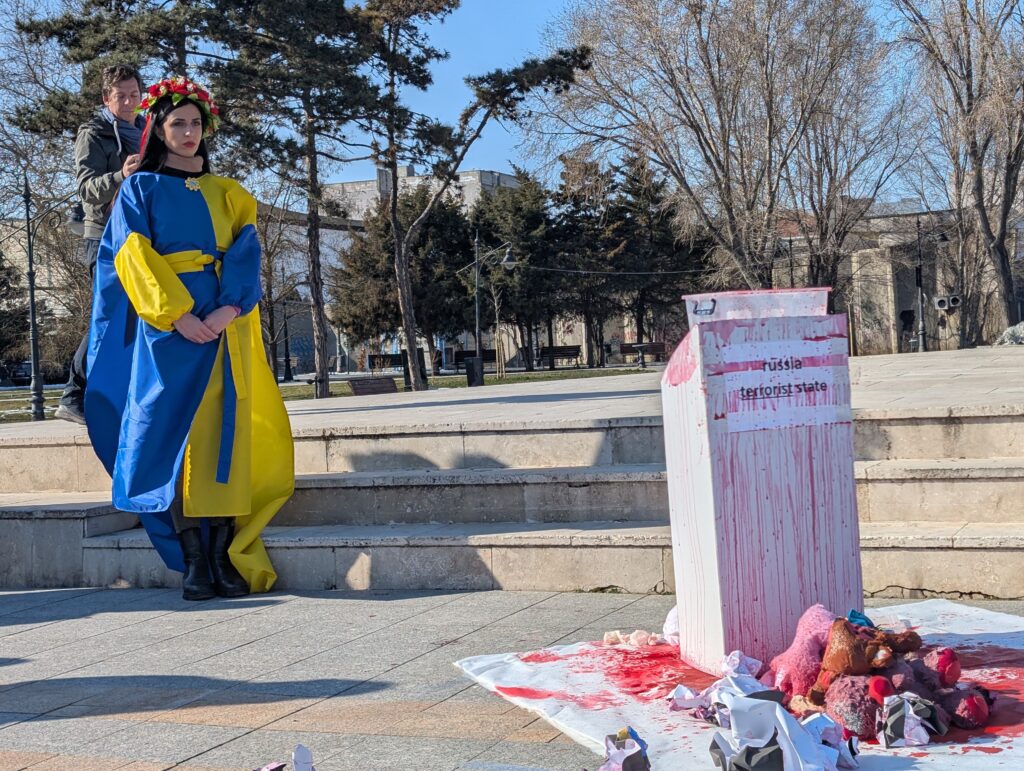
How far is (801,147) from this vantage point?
115ft

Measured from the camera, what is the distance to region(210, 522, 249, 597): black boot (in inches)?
230

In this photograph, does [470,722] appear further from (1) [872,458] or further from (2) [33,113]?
(2) [33,113]

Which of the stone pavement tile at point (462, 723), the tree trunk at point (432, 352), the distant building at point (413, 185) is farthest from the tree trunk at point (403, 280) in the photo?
the distant building at point (413, 185)

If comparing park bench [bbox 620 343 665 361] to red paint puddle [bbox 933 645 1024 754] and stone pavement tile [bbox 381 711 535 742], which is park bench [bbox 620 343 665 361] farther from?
stone pavement tile [bbox 381 711 535 742]

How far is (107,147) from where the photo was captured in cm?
661

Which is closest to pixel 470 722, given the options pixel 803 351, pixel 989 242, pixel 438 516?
pixel 803 351

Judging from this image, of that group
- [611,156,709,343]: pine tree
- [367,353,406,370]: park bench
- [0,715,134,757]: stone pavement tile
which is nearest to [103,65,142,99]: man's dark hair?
[0,715,134,757]: stone pavement tile

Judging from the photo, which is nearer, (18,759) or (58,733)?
(18,759)

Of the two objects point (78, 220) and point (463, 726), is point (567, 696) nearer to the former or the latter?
point (463, 726)

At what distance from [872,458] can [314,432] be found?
351cm

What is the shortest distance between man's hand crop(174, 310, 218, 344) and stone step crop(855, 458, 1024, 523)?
337 centimetres

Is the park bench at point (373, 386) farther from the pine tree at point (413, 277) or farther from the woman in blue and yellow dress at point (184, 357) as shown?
the pine tree at point (413, 277)

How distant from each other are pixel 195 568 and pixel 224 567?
15cm

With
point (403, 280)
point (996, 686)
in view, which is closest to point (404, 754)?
point (996, 686)
